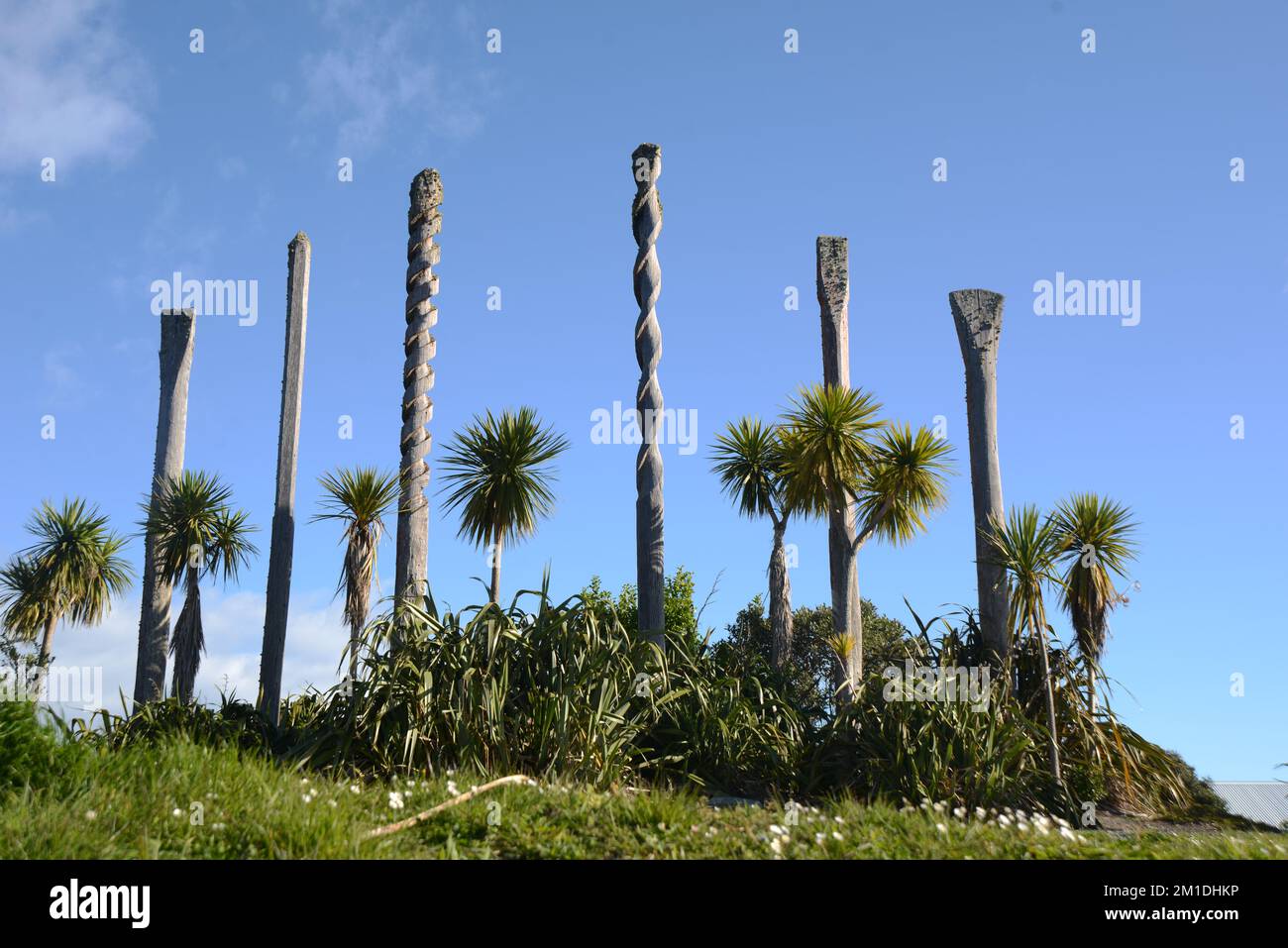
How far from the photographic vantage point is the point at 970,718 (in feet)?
36.2

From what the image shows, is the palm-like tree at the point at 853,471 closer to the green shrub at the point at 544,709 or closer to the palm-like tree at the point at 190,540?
the green shrub at the point at 544,709

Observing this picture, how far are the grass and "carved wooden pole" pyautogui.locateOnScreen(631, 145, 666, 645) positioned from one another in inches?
187

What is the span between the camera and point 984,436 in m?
14.3

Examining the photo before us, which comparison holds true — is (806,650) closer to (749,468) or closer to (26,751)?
(749,468)

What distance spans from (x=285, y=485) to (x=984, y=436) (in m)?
9.75


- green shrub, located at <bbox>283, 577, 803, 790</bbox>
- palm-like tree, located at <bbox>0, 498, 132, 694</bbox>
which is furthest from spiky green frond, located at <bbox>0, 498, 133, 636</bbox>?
green shrub, located at <bbox>283, 577, 803, 790</bbox>

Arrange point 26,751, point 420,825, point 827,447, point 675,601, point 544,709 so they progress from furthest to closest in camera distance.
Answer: point 675,601 → point 827,447 → point 544,709 → point 26,751 → point 420,825

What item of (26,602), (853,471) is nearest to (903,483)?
(853,471)

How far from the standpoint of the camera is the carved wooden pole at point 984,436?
537 inches

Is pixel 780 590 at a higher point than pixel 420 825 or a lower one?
higher

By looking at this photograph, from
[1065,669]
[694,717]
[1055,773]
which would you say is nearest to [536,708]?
[694,717]

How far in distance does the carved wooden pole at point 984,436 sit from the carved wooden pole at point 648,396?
4.15m

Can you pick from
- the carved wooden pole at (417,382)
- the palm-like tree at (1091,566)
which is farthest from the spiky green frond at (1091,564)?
the carved wooden pole at (417,382)
